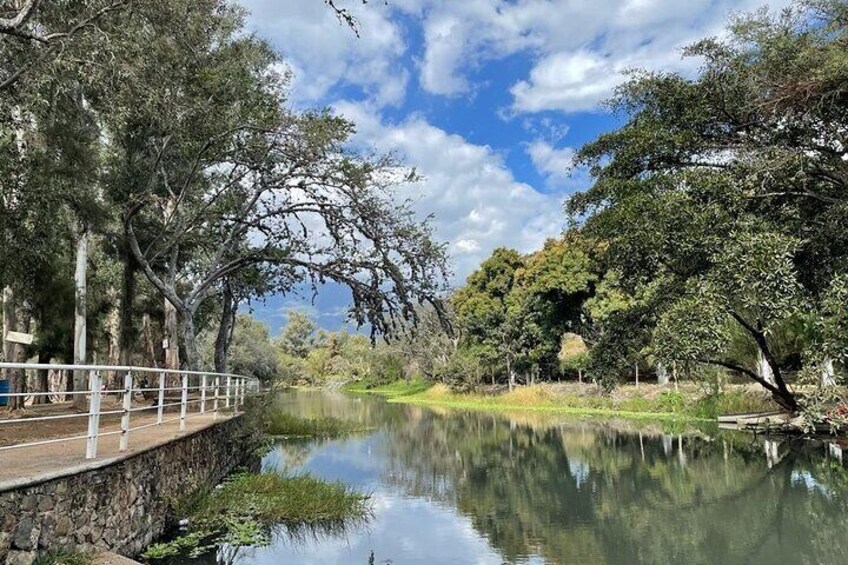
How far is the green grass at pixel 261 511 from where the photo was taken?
25.6ft

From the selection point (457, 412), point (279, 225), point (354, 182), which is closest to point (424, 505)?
point (354, 182)

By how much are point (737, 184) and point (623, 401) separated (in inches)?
767

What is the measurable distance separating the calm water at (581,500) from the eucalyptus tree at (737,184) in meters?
2.46

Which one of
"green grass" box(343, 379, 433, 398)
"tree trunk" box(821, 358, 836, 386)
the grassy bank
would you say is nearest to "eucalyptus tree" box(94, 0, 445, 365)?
"tree trunk" box(821, 358, 836, 386)

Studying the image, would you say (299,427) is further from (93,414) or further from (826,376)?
(93,414)

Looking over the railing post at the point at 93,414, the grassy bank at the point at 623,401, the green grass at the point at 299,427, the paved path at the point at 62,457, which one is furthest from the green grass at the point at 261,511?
the grassy bank at the point at 623,401

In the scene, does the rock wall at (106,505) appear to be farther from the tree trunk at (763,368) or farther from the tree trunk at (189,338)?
the tree trunk at (763,368)

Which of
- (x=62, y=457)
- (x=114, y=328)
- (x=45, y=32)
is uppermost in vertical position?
(x=45, y=32)

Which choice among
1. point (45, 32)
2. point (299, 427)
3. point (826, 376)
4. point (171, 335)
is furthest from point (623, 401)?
point (45, 32)

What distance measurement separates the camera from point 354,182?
1311 cm

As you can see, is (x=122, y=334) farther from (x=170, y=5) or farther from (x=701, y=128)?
(x=701, y=128)

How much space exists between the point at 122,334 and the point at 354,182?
359 inches

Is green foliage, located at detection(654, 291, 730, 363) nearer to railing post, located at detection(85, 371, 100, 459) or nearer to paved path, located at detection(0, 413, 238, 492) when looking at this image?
paved path, located at detection(0, 413, 238, 492)

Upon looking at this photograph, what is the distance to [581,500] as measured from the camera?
11453mm
